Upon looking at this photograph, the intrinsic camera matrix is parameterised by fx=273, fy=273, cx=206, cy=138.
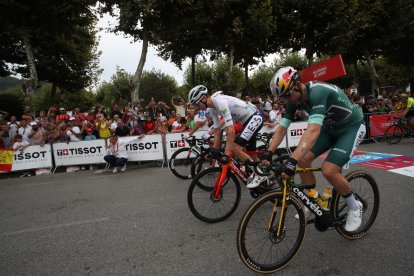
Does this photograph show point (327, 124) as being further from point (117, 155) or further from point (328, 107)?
point (117, 155)

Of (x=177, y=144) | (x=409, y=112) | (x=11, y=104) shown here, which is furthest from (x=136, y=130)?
(x=11, y=104)

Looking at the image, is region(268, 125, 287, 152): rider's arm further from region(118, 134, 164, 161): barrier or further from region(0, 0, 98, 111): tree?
region(0, 0, 98, 111): tree

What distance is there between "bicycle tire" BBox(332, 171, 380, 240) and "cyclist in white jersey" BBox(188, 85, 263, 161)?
1505mm

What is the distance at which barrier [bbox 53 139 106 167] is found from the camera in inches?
371

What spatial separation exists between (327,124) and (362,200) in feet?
3.33

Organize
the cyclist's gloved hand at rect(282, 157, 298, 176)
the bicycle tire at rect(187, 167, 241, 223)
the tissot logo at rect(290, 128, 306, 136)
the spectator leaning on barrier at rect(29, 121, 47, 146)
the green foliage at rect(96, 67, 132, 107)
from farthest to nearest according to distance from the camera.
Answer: the green foliage at rect(96, 67, 132, 107), the tissot logo at rect(290, 128, 306, 136), the spectator leaning on barrier at rect(29, 121, 47, 146), the bicycle tire at rect(187, 167, 241, 223), the cyclist's gloved hand at rect(282, 157, 298, 176)

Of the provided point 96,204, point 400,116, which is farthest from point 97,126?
point 400,116

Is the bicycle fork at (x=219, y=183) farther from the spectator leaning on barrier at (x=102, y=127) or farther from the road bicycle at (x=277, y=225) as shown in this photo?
the spectator leaning on barrier at (x=102, y=127)

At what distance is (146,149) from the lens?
930 cm

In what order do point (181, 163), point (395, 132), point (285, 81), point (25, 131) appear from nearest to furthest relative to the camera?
point (285, 81) → point (181, 163) → point (395, 132) → point (25, 131)

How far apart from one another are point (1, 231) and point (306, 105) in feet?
16.0

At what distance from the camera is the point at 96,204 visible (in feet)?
17.5

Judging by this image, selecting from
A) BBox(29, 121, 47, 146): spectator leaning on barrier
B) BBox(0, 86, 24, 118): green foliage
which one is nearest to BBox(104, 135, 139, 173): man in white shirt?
BBox(29, 121, 47, 146): spectator leaning on barrier

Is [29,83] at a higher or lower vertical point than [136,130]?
higher
